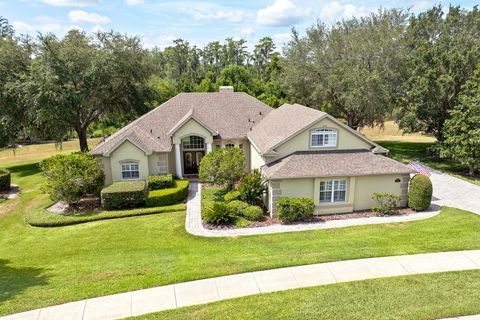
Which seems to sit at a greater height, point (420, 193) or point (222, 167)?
point (222, 167)

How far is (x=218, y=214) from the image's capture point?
18.6 metres

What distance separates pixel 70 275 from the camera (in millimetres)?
13141

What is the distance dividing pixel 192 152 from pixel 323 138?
11.6m

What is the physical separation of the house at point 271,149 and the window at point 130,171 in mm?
71

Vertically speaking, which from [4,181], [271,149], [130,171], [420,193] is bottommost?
[4,181]

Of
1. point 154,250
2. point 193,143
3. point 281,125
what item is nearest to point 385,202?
point 281,125

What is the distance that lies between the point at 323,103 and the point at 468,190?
1958 cm

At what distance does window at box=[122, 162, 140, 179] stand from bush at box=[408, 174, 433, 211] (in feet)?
61.3

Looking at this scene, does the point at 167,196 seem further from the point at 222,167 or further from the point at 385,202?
the point at 385,202

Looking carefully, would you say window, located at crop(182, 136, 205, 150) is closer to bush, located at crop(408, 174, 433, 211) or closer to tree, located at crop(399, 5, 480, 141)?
bush, located at crop(408, 174, 433, 211)

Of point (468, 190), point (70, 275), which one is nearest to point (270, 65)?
point (468, 190)

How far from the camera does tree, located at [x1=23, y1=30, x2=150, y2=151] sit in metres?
31.1

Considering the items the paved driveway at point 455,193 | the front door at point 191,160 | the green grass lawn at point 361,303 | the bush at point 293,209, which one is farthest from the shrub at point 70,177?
the paved driveway at point 455,193

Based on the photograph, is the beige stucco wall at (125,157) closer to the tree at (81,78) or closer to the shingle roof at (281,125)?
the shingle roof at (281,125)
